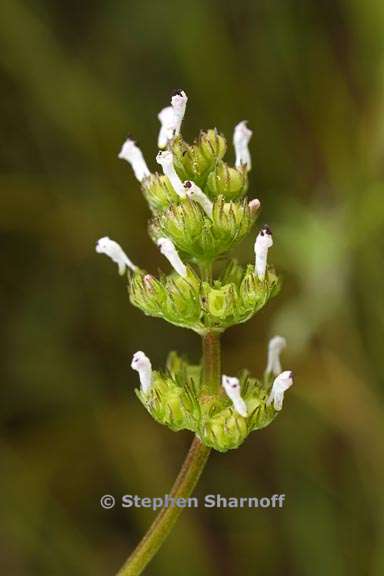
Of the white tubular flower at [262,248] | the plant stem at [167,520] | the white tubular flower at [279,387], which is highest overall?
the white tubular flower at [262,248]

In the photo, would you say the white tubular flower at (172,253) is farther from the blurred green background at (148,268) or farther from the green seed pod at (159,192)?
the blurred green background at (148,268)

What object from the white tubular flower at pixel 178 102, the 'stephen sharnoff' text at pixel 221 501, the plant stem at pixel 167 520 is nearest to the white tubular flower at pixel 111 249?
the white tubular flower at pixel 178 102

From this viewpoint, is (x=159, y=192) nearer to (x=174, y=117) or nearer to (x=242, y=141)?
(x=174, y=117)

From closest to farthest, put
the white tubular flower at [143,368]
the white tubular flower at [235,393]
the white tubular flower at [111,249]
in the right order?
the white tubular flower at [235,393] → the white tubular flower at [143,368] → the white tubular flower at [111,249]

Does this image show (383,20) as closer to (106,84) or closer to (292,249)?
(292,249)

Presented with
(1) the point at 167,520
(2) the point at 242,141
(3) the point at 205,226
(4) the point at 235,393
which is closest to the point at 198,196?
(3) the point at 205,226

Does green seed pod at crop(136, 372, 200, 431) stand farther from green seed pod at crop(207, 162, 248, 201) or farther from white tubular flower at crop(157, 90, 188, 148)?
white tubular flower at crop(157, 90, 188, 148)

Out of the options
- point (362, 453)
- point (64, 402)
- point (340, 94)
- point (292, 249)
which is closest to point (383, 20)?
point (340, 94)
